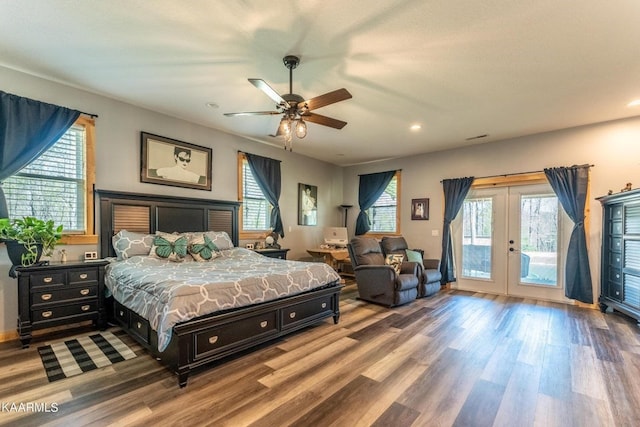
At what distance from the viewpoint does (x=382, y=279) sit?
4.52 metres

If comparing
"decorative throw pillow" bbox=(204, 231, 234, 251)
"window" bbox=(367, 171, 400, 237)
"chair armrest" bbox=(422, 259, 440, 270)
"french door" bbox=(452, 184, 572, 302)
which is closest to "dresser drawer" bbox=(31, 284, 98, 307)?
"decorative throw pillow" bbox=(204, 231, 234, 251)

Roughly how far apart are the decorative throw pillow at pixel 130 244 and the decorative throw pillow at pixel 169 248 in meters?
0.09

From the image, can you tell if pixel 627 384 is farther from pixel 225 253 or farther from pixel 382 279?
pixel 225 253

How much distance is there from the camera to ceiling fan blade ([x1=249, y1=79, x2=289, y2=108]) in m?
2.35

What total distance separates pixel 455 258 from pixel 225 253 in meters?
4.46

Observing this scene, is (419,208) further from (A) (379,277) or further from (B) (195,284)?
(B) (195,284)

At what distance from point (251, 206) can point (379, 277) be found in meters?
2.75

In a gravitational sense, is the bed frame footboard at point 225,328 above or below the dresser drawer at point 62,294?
below

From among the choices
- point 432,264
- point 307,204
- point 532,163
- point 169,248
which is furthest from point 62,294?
point 532,163

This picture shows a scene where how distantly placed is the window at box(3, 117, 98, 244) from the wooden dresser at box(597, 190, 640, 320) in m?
6.79

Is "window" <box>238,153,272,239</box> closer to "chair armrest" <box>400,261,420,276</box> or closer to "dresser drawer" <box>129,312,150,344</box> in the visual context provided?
"dresser drawer" <box>129,312,150,344</box>

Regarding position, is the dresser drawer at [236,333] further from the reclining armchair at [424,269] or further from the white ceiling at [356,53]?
the reclining armchair at [424,269]

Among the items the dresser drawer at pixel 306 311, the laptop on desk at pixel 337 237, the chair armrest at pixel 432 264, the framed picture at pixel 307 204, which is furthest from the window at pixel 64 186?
the chair armrest at pixel 432 264

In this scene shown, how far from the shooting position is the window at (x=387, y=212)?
673 centimetres
